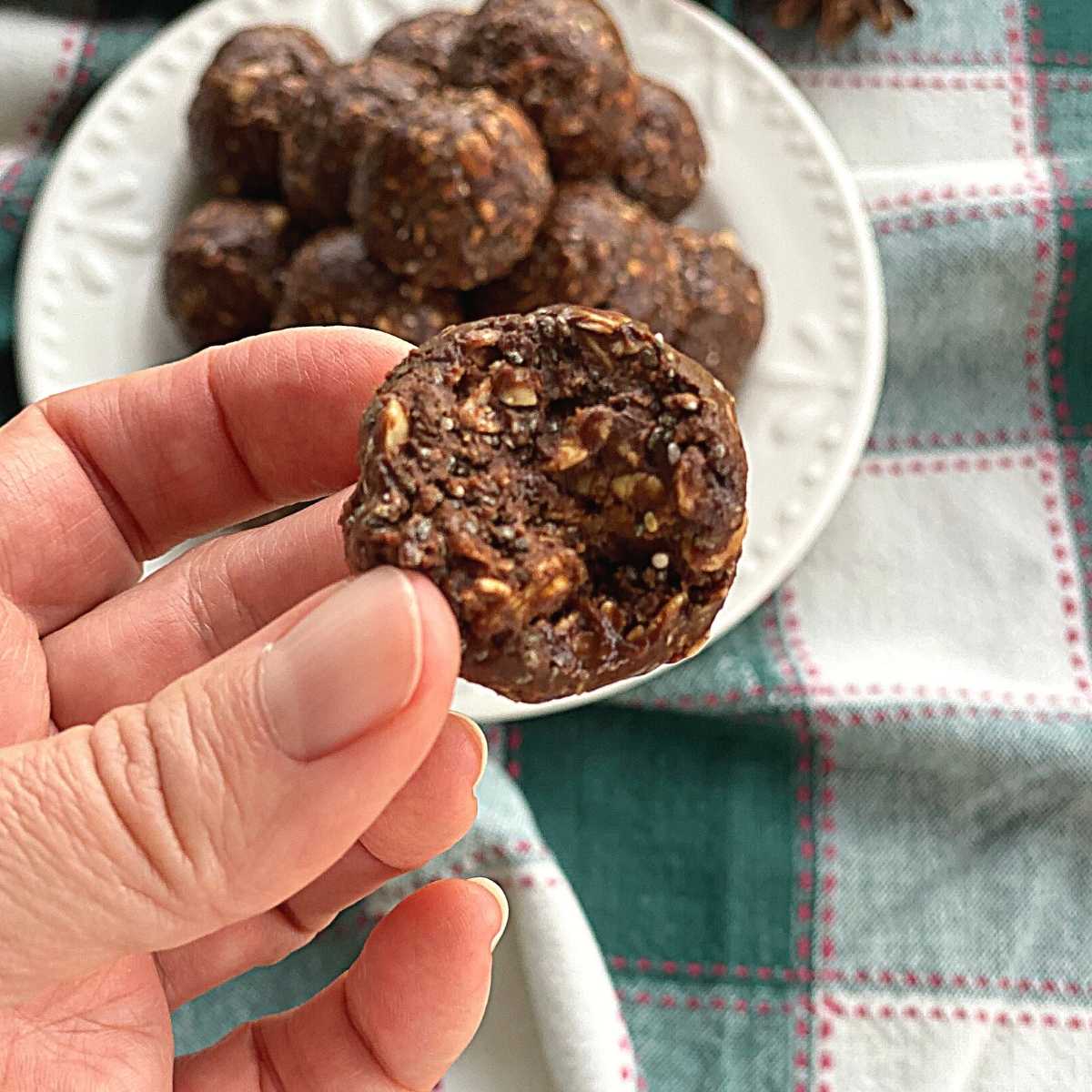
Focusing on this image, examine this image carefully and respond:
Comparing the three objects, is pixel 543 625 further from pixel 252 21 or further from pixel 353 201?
pixel 252 21

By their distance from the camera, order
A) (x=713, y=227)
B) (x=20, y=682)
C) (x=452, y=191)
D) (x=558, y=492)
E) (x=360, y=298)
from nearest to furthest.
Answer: (x=558, y=492) < (x=20, y=682) < (x=452, y=191) < (x=360, y=298) < (x=713, y=227)

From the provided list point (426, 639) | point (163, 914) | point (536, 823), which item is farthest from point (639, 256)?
point (163, 914)

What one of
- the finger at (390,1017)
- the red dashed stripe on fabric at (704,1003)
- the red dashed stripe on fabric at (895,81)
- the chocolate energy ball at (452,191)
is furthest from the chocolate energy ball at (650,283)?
the red dashed stripe on fabric at (704,1003)

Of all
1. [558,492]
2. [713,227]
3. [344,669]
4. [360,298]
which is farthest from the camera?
[713,227]

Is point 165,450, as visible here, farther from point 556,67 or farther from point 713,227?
point 713,227

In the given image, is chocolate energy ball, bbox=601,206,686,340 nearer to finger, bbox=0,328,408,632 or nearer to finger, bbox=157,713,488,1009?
finger, bbox=0,328,408,632

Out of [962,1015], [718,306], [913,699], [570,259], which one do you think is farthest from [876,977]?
[570,259]
